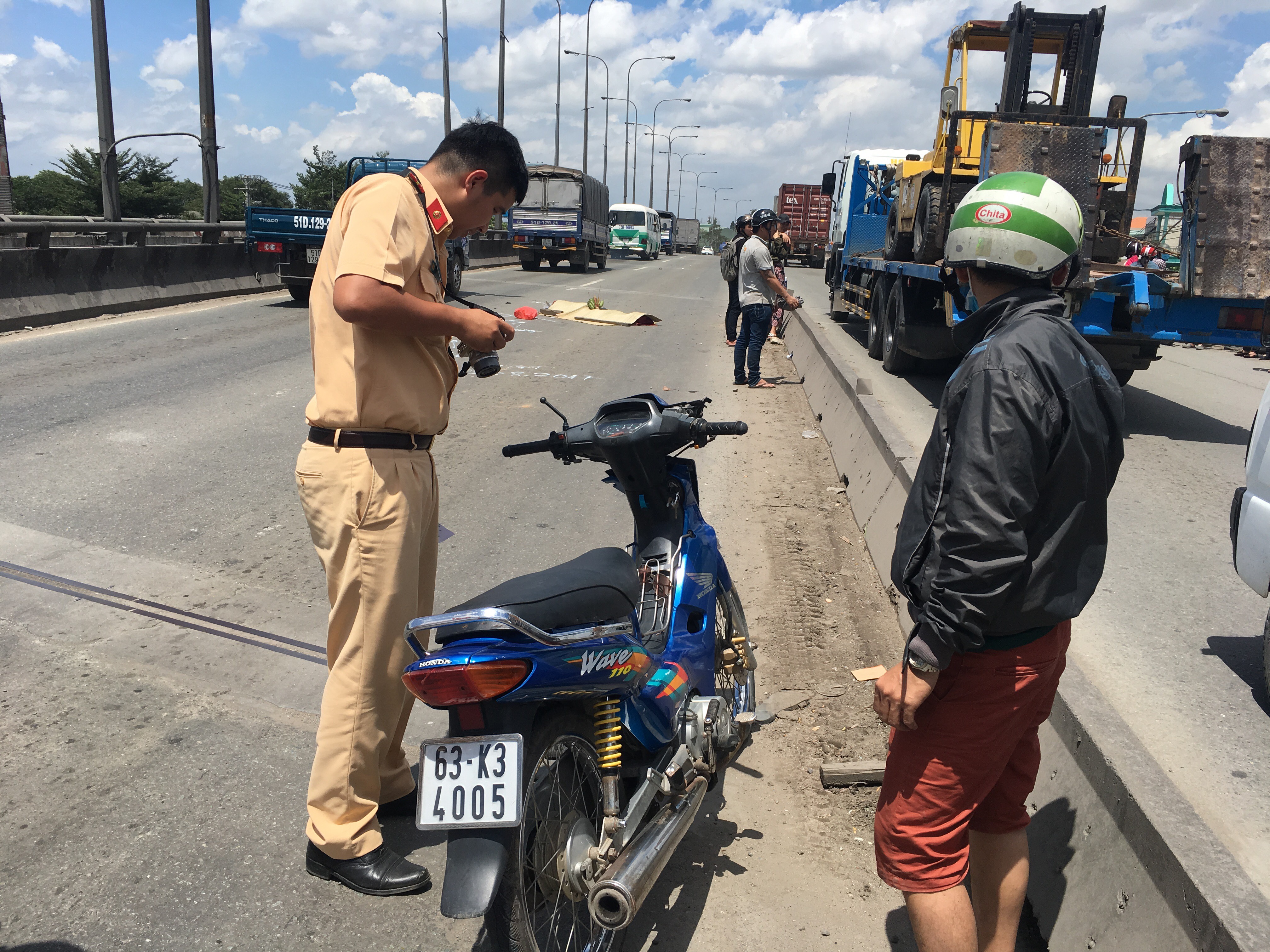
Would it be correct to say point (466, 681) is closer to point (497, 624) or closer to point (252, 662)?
point (497, 624)

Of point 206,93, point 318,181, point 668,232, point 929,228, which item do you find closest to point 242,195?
point 318,181

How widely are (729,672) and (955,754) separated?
4.45 feet

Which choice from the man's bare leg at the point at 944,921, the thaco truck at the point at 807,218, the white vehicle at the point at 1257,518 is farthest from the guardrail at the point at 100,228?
the thaco truck at the point at 807,218

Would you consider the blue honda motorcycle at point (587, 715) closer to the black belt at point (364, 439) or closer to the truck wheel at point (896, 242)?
the black belt at point (364, 439)

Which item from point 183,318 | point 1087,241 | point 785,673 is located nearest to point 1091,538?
point 785,673

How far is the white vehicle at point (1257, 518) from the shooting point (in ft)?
12.1

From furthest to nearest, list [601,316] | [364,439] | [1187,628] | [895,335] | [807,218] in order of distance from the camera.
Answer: [807,218]
[601,316]
[895,335]
[1187,628]
[364,439]

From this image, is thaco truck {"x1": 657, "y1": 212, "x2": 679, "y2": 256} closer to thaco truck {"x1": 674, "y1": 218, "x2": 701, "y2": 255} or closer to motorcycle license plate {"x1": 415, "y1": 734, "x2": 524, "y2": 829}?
thaco truck {"x1": 674, "y1": 218, "x2": 701, "y2": 255}

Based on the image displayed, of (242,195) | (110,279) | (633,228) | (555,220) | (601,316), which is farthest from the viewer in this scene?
(242,195)

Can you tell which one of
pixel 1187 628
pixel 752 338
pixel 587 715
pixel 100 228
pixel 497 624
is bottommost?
pixel 1187 628

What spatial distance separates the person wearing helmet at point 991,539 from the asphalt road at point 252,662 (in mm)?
735

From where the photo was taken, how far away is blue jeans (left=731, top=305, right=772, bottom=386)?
11062mm

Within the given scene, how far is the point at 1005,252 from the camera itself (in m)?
2.21

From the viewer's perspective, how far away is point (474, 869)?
2016mm
